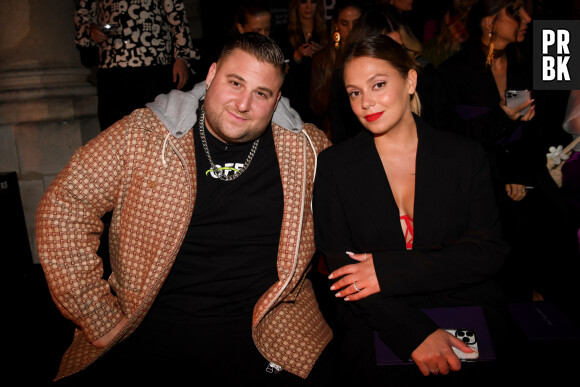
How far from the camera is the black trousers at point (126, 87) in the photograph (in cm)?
363

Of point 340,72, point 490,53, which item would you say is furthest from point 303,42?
point 490,53

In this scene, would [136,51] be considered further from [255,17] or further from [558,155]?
[558,155]

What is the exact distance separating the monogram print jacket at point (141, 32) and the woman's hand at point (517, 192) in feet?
9.01

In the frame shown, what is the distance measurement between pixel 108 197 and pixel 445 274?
5.01 ft

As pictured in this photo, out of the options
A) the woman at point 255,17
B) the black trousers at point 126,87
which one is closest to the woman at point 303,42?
the woman at point 255,17

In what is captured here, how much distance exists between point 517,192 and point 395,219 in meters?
1.51

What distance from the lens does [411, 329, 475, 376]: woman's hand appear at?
164cm

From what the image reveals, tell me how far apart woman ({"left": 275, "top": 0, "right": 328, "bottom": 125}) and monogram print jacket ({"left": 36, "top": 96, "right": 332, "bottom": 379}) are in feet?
7.47

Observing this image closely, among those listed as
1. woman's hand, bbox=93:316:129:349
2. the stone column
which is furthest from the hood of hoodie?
the stone column

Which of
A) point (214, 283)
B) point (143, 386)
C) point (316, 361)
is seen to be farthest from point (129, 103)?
point (316, 361)

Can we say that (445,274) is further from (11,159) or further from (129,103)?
(11,159)

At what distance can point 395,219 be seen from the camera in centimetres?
199

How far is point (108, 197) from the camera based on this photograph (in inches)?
80.1

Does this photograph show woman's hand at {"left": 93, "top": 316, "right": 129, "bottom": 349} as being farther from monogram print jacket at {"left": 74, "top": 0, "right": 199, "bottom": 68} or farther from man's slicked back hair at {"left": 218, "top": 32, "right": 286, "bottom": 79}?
monogram print jacket at {"left": 74, "top": 0, "right": 199, "bottom": 68}
